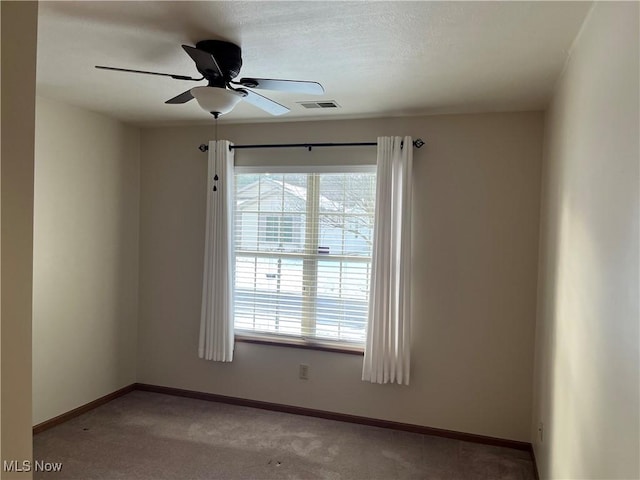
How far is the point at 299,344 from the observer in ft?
12.3

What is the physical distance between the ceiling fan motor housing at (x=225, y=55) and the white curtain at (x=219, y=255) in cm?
163

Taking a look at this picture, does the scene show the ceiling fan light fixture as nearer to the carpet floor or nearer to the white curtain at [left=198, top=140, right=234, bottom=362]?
the white curtain at [left=198, top=140, right=234, bottom=362]

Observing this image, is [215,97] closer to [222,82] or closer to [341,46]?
[222,82]

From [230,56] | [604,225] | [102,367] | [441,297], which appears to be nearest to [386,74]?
[230,56]

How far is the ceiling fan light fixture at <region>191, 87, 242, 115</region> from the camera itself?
81.2 inches

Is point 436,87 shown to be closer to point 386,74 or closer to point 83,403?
point 386,74

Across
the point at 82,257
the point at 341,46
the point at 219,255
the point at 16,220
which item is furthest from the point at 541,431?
the point at 82,257

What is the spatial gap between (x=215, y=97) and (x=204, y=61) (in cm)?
17

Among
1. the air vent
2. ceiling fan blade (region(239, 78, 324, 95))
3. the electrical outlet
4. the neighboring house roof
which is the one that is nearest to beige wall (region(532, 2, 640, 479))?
the electrical outlet

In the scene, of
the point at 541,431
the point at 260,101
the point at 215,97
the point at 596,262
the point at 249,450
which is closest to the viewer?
the point at 596,262

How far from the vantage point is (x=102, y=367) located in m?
3.89

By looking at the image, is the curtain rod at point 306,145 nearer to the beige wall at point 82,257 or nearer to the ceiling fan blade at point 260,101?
the beige wall at point 82,257

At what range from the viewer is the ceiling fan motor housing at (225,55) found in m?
2.12

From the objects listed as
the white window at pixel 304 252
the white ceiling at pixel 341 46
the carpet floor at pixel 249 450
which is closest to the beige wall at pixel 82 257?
the carpet floor at pixel 249 450
